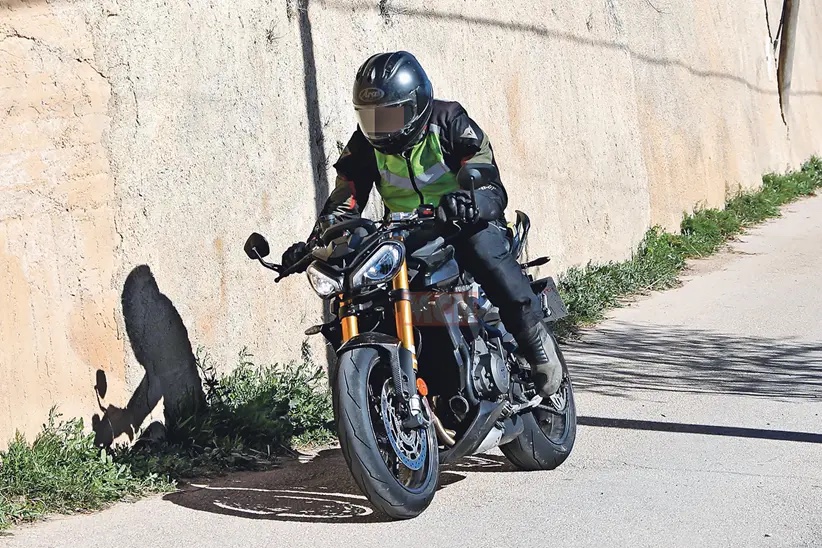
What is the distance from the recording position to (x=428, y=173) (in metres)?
5.57

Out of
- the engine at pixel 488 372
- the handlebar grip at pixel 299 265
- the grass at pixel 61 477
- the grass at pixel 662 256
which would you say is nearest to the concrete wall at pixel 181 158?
the grass at pixel 61 477

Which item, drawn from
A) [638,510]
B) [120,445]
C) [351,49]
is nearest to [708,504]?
[638,510]

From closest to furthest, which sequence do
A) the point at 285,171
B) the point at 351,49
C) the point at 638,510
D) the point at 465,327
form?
the point at 638,510 < the point at 465,327 < the point at 285,171 < the point at 351,49

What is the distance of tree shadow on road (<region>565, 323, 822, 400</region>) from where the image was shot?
7.66 meters

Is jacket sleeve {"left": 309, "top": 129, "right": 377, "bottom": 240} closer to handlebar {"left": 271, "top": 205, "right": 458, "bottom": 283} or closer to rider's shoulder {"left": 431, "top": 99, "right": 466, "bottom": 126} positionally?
rider's shoulder {"left": 431, "top": 99, "right": 466, "bottom": 126}

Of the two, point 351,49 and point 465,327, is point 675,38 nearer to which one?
point 351,49

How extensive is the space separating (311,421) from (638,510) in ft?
6.55

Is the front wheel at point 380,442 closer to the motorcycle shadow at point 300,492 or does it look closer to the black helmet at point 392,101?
the motorcycle shadow at point 300,492

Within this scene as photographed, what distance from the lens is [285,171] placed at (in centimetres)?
707

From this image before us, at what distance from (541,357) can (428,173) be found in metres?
0.96

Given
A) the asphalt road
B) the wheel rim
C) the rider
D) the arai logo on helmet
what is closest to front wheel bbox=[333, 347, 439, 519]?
the wheel rim

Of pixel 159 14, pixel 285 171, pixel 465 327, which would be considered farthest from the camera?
pixel 285 171

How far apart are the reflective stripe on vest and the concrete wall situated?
1.20 metres

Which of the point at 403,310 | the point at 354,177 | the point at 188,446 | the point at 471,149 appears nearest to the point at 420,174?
the point at 471,149
